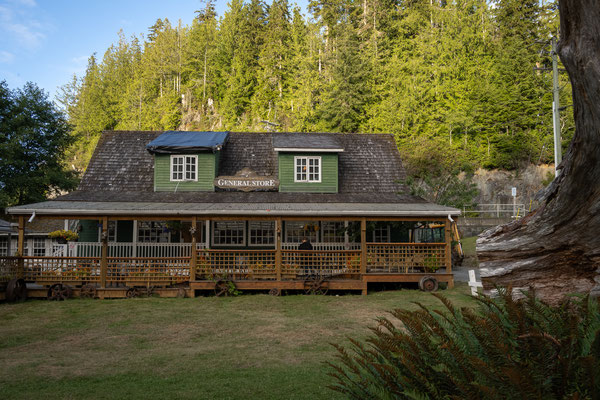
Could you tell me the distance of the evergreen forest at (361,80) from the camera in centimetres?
3838

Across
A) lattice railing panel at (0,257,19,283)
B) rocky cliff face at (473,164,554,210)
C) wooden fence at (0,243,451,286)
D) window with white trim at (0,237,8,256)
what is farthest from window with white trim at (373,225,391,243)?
window with white trim at (0,237,8,256)

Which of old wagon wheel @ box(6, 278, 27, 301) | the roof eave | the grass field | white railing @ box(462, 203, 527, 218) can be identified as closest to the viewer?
the grass field

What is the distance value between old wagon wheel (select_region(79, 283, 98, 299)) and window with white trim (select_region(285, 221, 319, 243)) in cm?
747

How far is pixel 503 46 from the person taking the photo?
4191 centimetres

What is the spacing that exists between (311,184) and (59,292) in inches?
395

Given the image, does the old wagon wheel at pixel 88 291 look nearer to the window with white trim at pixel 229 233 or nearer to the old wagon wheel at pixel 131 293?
the old wagon wheel at pixel 131 293

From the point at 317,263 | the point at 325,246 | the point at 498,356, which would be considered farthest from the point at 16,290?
the point at 498,356

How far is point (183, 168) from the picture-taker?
19.0 m

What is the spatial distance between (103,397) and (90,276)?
10.1 metres

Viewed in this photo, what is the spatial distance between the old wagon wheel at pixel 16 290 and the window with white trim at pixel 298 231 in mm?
9397

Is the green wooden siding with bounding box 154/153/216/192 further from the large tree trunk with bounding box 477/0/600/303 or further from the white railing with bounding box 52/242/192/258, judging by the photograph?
the large tree trunk with bounding box 477/0/600/303

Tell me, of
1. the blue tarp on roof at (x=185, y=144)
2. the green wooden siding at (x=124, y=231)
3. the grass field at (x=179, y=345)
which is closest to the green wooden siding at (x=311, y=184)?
the blue tarp on roof at (x=185, y=144)

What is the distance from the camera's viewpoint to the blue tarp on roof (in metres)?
18.7

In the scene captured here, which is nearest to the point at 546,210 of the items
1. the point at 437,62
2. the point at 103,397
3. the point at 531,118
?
the point at 103,397
